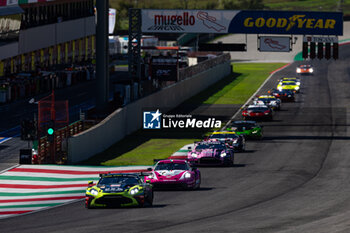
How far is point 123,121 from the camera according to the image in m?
50.9

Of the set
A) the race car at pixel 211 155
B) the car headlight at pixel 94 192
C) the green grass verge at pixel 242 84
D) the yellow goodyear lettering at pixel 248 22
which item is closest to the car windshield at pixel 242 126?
the yellow goodyear lettering at pixel 248 22

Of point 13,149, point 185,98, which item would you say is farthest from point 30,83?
point 13,149

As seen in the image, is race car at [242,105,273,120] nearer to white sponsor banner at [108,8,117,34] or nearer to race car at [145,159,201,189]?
race car at [145,159,201,189]

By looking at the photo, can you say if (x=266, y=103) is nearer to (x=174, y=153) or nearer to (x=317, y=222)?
(x=174, y=153)

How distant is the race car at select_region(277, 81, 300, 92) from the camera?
83.8m

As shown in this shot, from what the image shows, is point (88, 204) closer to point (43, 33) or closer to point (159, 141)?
point (159, 141)

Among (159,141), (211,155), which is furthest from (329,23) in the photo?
(211,155)

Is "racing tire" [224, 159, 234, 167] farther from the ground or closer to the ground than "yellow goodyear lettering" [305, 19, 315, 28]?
closer to the ground

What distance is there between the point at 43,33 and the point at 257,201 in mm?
66313

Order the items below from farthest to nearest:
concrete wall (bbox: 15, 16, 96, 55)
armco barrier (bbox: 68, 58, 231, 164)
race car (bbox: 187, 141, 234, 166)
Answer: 1. concrete wall (bbox: 15, 16, 96, 55)
2. armco barrier (bbox: 68, 58, 231, 164)
3. race car (bbox: 187, 141, 234, 166)

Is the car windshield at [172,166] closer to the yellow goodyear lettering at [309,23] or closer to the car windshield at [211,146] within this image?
the car windshield at [211,146]

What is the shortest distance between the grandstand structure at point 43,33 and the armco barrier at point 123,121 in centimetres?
1542

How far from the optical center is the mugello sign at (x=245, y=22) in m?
57.8

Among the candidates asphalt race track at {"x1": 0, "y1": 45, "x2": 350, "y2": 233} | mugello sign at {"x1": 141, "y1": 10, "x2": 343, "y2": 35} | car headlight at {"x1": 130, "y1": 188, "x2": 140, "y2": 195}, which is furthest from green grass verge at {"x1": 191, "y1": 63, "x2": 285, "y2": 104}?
car headlight at {"x1": 130, "y1": 188, "x2": 140, "y2": 195}
